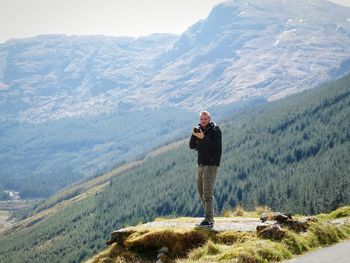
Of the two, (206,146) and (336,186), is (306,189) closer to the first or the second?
(336,186)

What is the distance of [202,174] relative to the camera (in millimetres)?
18875

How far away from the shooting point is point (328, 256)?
14.5 meters

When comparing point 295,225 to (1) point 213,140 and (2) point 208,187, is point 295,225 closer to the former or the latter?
(2) point 208,187

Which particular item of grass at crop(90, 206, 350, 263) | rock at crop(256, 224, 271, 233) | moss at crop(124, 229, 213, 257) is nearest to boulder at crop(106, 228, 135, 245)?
grass at crop(90, 206, 350, 263)

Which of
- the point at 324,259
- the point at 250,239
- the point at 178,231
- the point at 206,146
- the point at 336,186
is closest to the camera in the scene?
the point at 324,259

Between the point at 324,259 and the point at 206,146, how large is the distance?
6198 mm

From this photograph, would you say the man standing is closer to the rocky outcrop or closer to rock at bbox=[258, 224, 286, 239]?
the rocky outcrop

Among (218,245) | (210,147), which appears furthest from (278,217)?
(210,147)

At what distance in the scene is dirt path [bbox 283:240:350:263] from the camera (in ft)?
45.6

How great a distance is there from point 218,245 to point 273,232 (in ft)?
5.89

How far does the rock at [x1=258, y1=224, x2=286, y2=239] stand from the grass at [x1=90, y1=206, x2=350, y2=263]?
0.16 meters

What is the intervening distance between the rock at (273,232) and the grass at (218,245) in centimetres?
16

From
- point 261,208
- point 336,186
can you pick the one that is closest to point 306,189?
point 336,186

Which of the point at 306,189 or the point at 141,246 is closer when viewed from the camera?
the point at 141,246
